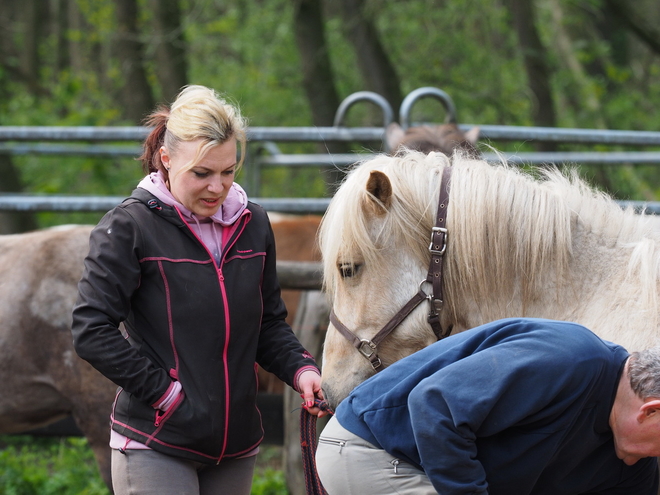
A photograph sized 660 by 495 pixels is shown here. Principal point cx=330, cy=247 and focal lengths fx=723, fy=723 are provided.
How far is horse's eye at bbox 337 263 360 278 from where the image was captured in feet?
7.93

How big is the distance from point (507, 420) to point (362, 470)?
1.48 feet

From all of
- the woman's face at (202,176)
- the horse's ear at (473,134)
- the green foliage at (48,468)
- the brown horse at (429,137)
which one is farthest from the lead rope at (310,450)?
the horse's ear at (473,134)

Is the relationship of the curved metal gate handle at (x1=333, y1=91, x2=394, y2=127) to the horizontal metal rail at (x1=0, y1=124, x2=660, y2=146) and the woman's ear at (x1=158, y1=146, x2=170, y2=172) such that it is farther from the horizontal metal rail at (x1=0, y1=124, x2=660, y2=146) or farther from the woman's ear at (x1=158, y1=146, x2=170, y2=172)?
the woman's ear at (x1=158, y1=146, x2=170, y2=172)

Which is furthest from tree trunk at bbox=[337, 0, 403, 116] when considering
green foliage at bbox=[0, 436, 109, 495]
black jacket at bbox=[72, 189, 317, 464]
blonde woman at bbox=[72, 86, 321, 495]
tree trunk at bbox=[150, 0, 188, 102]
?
black jacket at bbox=[72, 189, 317, 464]

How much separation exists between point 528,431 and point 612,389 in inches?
9.3

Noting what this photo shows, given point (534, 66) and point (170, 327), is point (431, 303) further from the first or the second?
point (534, 66)

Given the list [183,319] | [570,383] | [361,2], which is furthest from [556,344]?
[361,2]

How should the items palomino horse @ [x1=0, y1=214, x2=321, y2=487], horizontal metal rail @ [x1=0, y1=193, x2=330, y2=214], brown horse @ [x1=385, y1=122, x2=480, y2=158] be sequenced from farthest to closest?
brown horse @ [x1=385, y1=122, x2=480, y2=158]
horizontal metal rail @ [x1=0, y1=193, x2=330, y2=214]
palomino horse @ [x1=0, y1=214, x2=321, y2=487]

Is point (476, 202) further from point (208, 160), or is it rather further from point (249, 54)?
point (249, 54)

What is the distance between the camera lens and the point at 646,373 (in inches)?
68.5

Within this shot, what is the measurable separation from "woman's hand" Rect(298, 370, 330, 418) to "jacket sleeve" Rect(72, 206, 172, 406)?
0.50 meters

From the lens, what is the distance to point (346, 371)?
239 cm

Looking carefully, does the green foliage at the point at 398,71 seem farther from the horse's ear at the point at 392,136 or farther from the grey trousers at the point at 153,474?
the grey trousers at the point at 153,474

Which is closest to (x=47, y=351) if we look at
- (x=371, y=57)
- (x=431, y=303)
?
(x=431, y=303)
